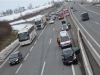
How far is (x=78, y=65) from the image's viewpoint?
2170cm

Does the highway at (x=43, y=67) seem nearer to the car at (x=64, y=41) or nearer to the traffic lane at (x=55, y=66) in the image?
the traffic lane at (x=55, y=66)

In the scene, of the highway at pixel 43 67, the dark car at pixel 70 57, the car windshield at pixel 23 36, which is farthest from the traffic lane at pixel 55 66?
the car windshield at pixel 23 36

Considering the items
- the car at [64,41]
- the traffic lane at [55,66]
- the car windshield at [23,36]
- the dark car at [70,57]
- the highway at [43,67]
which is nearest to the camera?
the traffic lane at [55,66]

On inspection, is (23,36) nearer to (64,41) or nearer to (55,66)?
(64,41)

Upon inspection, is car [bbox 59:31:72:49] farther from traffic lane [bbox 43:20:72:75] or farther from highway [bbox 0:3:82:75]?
traffic lane [bbox 43:20:72:75]

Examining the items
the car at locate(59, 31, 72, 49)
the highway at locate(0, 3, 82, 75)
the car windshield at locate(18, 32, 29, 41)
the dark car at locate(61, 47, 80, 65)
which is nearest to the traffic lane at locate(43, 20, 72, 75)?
the highway at locate(0, 3, 82, 75)

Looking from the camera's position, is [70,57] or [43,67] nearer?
[70,57]

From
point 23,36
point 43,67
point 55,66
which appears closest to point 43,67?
point 43,67

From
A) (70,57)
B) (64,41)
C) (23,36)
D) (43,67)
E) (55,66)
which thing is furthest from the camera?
(23,36)

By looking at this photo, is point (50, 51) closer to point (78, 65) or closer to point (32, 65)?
point (32, 65)

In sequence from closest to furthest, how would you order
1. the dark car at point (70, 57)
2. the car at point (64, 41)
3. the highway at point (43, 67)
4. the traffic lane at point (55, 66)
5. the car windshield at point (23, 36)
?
the traffic lane at point (55, 66)
the highway at point (43, 67)
the dark car at point (70, 57)
the car at point (64, 41)
the car windshield at point (23, 36)

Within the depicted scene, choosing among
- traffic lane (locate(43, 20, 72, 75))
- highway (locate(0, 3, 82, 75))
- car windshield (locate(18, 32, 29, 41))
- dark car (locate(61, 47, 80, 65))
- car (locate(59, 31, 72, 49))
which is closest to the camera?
traffic lane (locate(43, 20, 72, 75))

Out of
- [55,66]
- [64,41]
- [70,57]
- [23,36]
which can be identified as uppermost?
[70,57]

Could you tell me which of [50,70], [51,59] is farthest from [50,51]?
[50,70]
